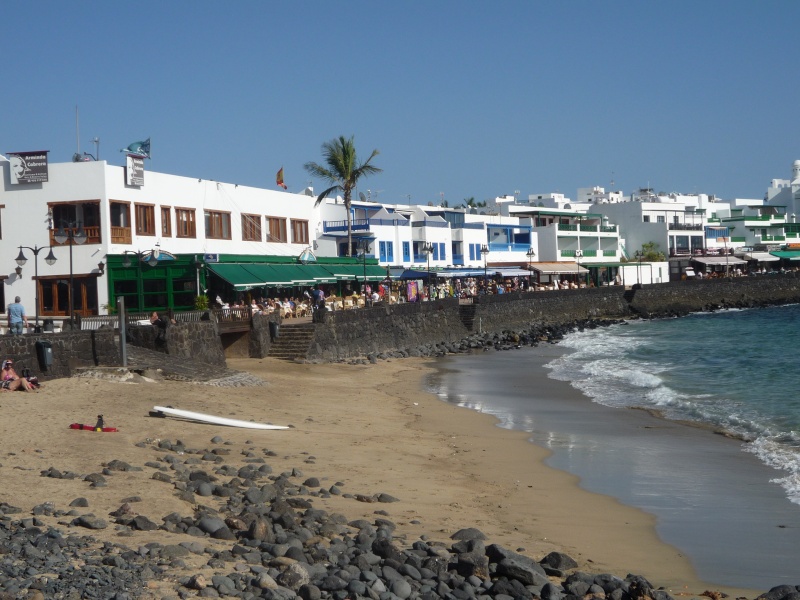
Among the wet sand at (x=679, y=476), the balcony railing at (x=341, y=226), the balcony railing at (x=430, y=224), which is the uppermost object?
the balcony railing at (x=430, y=224)

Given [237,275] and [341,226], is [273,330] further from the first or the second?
[341,226]

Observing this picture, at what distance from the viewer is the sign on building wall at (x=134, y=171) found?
116 ft

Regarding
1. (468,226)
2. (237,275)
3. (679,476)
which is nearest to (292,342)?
(237,275)

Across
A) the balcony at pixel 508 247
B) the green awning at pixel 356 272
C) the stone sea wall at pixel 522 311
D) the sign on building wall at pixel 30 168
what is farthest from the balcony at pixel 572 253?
the sign on building wall at pixel 30 168

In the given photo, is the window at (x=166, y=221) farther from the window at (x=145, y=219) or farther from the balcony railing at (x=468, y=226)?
the balcony railing at (x=468, y=226)

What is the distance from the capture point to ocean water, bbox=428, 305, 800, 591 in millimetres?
10508

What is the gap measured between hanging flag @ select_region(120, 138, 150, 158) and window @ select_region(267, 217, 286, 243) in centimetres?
902

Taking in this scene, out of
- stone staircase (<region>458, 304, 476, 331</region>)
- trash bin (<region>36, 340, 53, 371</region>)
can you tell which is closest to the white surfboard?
trash bin (<region>36, 340, 53, 371</region>)

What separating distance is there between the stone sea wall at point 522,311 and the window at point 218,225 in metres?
7.64

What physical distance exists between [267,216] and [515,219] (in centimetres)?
3394

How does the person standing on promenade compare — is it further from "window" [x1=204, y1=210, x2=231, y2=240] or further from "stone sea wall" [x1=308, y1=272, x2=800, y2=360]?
"window" [x1=204, y1=210, x2=231, y2=240]

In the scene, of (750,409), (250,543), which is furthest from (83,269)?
(250,543)

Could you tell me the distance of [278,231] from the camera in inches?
1822

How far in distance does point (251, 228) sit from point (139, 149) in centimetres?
794
